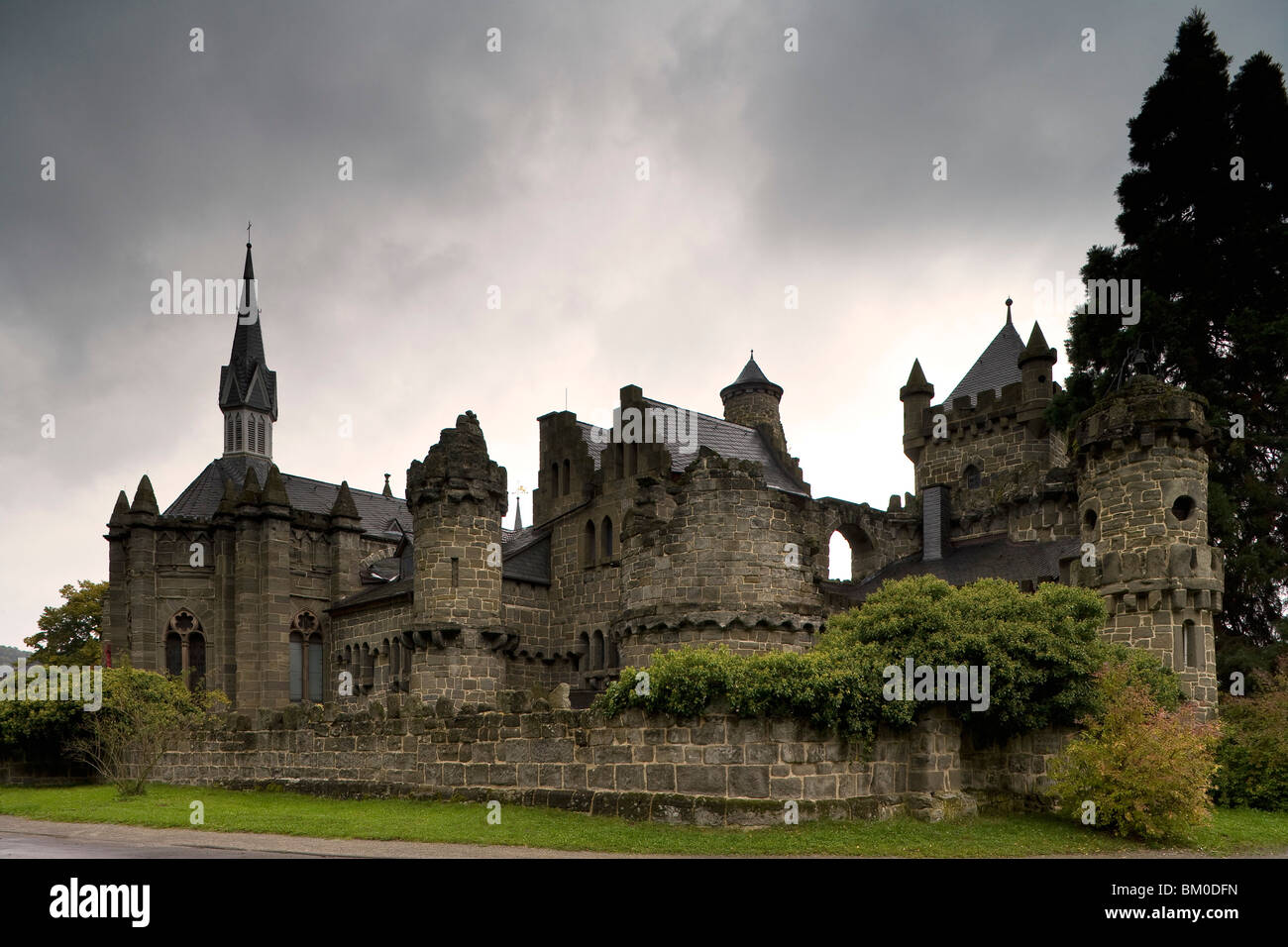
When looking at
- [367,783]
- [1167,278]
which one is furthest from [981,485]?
[367,783]

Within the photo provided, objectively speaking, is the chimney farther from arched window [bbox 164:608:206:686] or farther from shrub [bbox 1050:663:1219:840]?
arched window [bbox 164:608:206:686]

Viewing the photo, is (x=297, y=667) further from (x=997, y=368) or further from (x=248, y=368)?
(x=997, y=368)

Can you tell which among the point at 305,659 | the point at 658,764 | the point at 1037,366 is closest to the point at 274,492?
the point at 305,659

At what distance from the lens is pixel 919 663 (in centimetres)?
2088

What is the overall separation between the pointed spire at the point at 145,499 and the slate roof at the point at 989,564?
107 ft

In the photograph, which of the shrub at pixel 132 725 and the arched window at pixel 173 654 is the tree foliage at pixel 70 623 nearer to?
the arched window at pixel 173 654

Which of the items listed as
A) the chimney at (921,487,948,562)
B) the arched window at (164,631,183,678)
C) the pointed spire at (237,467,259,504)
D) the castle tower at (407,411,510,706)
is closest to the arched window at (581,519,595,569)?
the castle tower at (407,411,510,706)

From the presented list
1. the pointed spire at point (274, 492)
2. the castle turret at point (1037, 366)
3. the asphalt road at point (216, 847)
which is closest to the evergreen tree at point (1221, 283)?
the castle turret at point (1037, 366)

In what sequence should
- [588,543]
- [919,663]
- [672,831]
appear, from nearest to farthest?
[672,831] → [919,663] → [588,543]

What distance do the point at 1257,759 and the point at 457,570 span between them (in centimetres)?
2211

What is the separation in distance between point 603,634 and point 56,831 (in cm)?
2116

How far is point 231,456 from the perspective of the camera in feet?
204

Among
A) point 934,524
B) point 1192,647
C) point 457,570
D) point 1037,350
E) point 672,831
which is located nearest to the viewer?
point 672,831

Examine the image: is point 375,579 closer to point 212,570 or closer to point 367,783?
point 212,570
